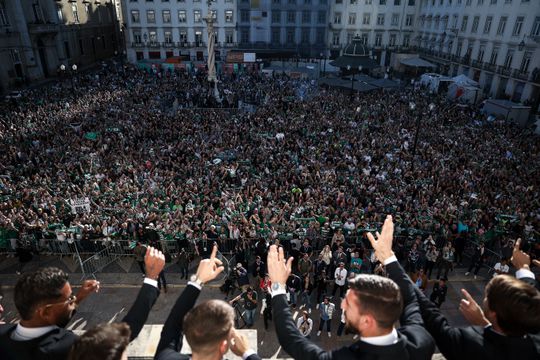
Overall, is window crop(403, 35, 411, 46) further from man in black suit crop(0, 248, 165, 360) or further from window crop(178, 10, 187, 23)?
man in black suit crop(0, 248, 165, 360)

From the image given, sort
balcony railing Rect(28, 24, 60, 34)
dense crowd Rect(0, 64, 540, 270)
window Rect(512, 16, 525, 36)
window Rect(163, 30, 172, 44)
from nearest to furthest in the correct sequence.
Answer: dense crowd Rect(0, 64, 540, 270), window Rect(512, 16, 525, 36), balcony railing Rect(28, 24, 60, 34), window Rect(163, 30, 172, 44)

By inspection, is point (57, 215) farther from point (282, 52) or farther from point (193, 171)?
point (282, 52)

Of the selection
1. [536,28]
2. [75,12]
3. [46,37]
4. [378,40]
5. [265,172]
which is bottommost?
[265,172]

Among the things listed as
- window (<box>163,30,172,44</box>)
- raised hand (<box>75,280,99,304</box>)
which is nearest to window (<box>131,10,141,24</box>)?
window (<box>163,30,172,44</box>)

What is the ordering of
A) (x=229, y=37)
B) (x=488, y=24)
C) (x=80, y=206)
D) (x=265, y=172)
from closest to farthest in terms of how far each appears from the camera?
(x=80, y=206) → (x=265, y=172) → (x=488, y=24) → (x=229, y=37)

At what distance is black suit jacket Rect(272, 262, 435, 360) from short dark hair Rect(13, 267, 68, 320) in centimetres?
174

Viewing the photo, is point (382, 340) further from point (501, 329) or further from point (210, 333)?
point (210, 333)

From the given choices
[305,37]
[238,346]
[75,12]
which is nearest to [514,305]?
[238,346]

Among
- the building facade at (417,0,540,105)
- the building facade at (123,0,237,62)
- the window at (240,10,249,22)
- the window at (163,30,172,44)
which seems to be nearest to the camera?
the building facade at (417,0,540,105)

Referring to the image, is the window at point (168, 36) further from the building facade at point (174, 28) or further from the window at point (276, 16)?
the window at point (276, 16)

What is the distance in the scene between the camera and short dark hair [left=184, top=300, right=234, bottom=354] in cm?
237

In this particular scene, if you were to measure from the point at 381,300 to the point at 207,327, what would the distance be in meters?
1.20

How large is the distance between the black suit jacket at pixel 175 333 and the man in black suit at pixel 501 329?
155 cm

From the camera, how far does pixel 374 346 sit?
244cm
